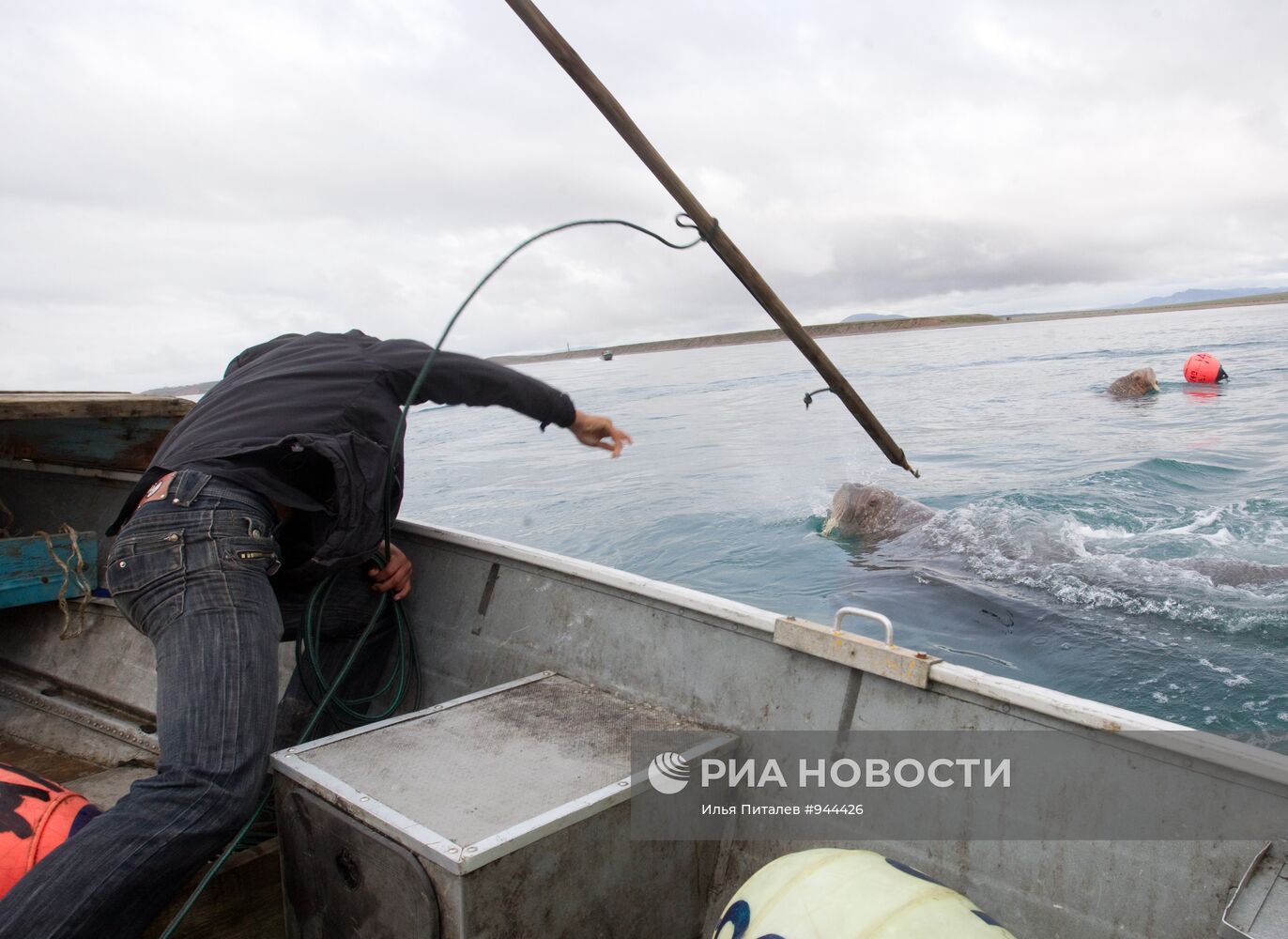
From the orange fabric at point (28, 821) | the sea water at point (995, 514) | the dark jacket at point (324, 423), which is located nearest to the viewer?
the orange fabric at point (28, 821)

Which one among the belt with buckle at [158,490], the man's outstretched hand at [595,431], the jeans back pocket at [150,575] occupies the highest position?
the man's outstretched hand at [595,431]

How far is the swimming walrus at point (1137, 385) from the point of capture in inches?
859

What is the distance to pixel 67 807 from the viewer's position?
7.70 ft

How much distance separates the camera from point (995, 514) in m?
10.0

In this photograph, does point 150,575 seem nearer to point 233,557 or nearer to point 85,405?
point 233,557

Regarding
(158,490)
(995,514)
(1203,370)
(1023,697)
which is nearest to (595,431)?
(158,490)

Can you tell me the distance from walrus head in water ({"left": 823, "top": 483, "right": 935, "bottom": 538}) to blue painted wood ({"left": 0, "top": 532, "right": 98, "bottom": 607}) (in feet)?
24.0

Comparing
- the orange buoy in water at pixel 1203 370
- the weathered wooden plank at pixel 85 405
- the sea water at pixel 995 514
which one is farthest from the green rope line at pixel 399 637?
the orange buoy in water at pixel 1203 370

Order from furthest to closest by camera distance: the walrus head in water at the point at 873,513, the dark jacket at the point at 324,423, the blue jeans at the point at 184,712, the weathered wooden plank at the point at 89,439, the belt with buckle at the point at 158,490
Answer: the walrus head in water at the point at 873,513, the weathered wooden plank at the point at 89,439, the dark jacket at the point at 324,423, the belt with buckle at the point at 158,490, the blue jeans at the point at 184,712

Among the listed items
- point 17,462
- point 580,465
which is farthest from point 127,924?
point 580,465

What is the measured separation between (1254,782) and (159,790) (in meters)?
2.23

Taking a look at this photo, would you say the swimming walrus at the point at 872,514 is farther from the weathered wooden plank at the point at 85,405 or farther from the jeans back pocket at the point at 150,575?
the jeans back pocket at the point at 150,575

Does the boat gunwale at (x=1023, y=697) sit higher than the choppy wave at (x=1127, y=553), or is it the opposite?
the boat gunwale at (x=1023, y=697)

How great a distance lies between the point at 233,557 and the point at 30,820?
0.82 meters
